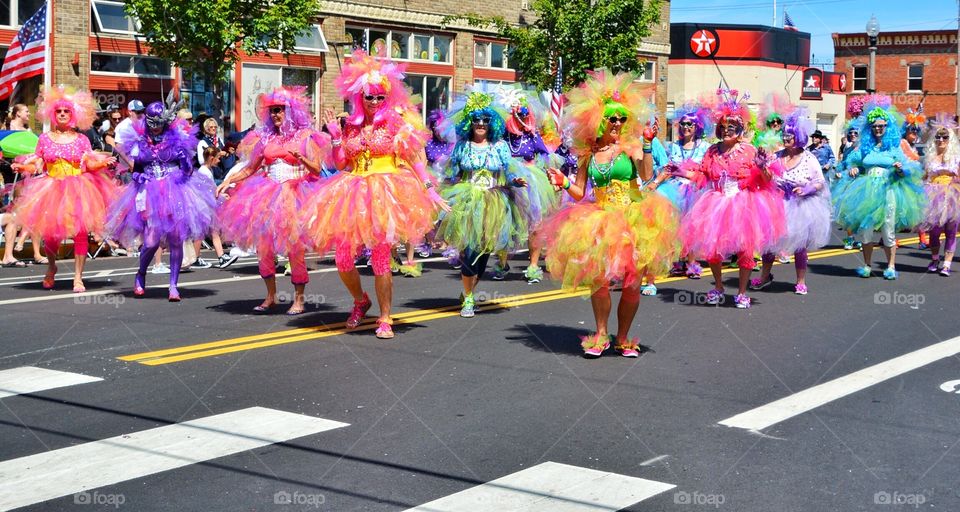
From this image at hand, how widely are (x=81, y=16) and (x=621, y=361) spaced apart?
1838cm

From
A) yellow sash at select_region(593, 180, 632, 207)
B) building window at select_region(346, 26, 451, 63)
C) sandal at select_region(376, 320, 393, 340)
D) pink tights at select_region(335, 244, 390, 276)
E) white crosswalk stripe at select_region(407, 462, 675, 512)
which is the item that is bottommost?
white crosswalk stripe at select_region(407, 462, 675, 512)

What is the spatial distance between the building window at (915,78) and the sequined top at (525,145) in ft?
202

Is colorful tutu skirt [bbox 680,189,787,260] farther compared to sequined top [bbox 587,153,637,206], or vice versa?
colorful tutu skirt [bbox 680,189,787,260]

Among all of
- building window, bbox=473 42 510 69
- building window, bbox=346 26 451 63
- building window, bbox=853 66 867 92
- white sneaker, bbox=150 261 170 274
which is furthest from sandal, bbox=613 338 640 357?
building window, bbox=853 66 867 92

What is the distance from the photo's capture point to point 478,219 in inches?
441

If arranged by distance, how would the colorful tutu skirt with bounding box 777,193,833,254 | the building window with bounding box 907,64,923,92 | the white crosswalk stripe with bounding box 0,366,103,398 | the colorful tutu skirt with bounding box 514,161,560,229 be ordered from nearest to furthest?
the white crosswalk stripe with bounding box 0,366,103,398 → the colorful tutu skirt with bounding box 514,161,560,229 → the colorful tutu skirt with bounding box 777,193,833,254 → the building window with bounding box 907,64,923,92

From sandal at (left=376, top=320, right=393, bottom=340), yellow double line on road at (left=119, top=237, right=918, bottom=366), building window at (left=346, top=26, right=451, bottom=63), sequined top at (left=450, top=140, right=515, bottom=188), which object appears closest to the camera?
yellow double line on road at (left=119, top=237, right=918, bottom=366)

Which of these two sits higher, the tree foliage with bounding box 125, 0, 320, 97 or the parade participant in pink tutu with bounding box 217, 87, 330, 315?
the tree foliage with bounding box 125, 0, 320, 97

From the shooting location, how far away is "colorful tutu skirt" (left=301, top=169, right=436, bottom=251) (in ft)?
31.5

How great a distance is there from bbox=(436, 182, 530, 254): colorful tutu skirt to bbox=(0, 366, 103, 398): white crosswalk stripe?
4.03 m

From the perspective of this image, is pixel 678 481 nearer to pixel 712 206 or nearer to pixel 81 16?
pixel 712 206

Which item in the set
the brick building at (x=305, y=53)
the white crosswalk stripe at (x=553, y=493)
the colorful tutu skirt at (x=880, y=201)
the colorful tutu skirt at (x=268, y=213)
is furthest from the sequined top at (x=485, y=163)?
the brick building at (x=305, y=53)

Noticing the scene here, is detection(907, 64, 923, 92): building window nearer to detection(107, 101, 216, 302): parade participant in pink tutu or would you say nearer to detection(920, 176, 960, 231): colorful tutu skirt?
detection(920, 176, 960, 231): colorful tutu skirt

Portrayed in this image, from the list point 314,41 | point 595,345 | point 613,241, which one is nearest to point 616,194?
point 613,241
